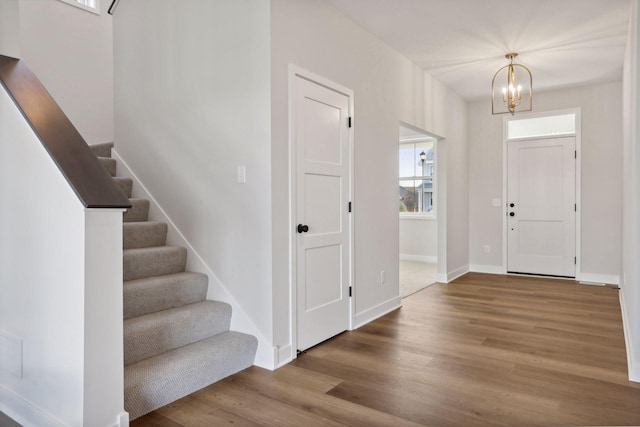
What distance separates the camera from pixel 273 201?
114 inches

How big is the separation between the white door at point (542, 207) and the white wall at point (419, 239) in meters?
1.70

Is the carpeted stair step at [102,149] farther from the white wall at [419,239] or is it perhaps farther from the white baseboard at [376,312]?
the white wall at [419,239]

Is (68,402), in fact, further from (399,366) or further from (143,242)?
(399,366)

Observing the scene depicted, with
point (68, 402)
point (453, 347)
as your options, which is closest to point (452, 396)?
point (453, 347)

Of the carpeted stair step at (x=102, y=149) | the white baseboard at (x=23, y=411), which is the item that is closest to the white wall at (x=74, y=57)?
the carpeted stair step at (x=102, y=149)

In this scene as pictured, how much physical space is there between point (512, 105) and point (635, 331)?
99.5 inches

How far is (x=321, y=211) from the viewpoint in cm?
339

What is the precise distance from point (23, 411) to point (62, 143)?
1.37 meters

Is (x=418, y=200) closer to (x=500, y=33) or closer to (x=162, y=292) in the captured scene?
(x=500, y=33)

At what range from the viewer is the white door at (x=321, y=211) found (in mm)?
3166

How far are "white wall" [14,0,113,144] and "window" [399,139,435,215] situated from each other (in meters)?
5.40

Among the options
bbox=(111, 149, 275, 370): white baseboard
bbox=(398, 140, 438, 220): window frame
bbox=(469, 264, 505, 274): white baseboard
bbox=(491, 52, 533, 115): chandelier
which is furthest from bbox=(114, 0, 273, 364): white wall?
bbox=(398, 140, 438, 220): window frame

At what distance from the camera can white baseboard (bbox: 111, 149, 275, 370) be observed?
9.56ft

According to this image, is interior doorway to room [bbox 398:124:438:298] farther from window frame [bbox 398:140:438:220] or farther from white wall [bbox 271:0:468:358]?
white wall [bbox 271:0:468:358]
